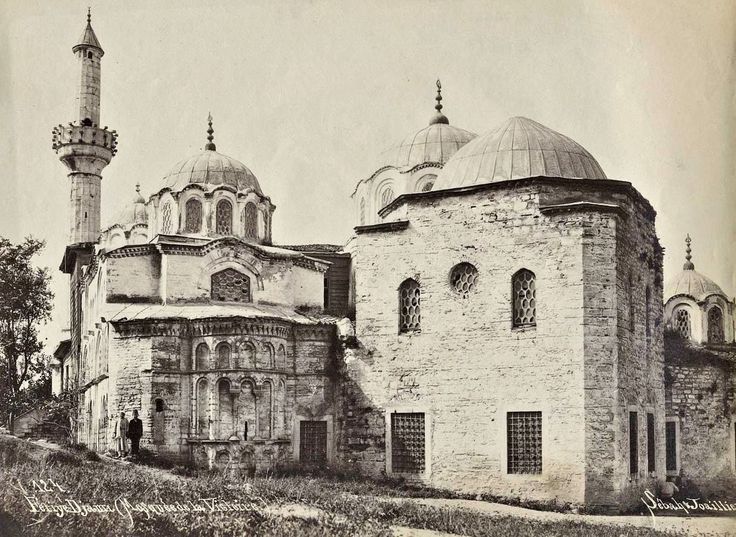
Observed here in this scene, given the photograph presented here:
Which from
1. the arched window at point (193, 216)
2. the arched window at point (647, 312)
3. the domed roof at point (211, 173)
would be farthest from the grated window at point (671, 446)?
the arched window at point (193, 216)

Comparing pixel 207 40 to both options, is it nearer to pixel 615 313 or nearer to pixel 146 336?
pixel 146 336

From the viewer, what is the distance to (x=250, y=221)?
23.3 meters

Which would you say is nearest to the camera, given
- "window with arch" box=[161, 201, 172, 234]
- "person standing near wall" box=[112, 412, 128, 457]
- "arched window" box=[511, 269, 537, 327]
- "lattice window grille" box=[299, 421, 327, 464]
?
"arched window" box=[511, 269, 537, 327]

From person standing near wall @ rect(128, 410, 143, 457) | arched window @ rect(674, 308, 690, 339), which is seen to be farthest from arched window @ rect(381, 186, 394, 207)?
person standing near wall @ rect(128, 410, 143, 457)

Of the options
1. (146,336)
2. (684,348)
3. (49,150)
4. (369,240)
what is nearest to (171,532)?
(49,150)

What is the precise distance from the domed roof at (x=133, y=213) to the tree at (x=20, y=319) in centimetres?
872

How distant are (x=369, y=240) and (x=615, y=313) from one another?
17.2ft

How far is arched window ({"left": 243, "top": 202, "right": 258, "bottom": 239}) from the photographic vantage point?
75.9 feet

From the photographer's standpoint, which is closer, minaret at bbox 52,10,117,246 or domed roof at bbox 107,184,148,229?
minaret at bbox 52,10,117,246

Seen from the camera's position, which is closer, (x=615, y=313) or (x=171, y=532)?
(x=171, y=532)

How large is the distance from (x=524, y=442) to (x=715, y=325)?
877 centimetres

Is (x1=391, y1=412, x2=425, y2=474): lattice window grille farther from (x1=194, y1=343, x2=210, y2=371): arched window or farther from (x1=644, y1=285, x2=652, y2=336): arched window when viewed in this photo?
(x1=644, y1=285, x2=652, y2=336): arched window

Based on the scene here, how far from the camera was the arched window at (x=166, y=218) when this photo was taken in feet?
75.7

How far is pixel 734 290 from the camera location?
12539 mm
